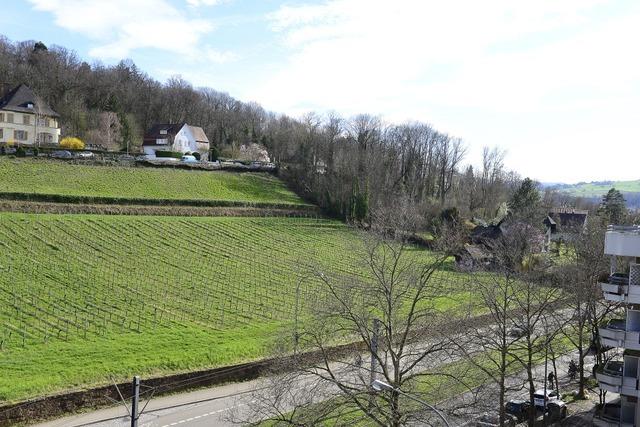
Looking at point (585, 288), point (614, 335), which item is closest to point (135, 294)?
point (585, 288)

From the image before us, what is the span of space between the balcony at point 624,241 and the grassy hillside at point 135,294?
7708 mm

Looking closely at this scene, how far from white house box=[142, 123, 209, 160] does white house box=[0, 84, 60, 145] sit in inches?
561

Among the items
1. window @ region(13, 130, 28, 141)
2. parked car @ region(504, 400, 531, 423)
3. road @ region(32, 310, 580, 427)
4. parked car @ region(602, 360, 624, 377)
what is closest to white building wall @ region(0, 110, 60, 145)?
window @ region(13, 130, 28, 141)

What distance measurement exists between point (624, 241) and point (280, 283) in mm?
25253

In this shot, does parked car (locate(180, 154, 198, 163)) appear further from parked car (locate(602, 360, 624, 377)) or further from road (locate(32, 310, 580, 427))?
parked car (locate(602, 360, 624, 377))

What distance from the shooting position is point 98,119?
3442 inches

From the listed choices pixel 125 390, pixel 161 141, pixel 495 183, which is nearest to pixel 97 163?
pixel 161 141

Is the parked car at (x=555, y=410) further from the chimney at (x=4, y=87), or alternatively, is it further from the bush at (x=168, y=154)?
the chimney at (x=4, y=87)

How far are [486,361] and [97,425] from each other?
19.9 metres

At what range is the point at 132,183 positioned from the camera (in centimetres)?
6116

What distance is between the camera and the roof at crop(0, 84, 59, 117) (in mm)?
70756

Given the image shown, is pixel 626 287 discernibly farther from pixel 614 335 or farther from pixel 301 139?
pixel 301 139

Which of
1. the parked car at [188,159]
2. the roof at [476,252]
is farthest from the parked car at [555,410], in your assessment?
the parked car at [188,159]

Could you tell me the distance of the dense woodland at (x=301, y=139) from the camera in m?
77.9
